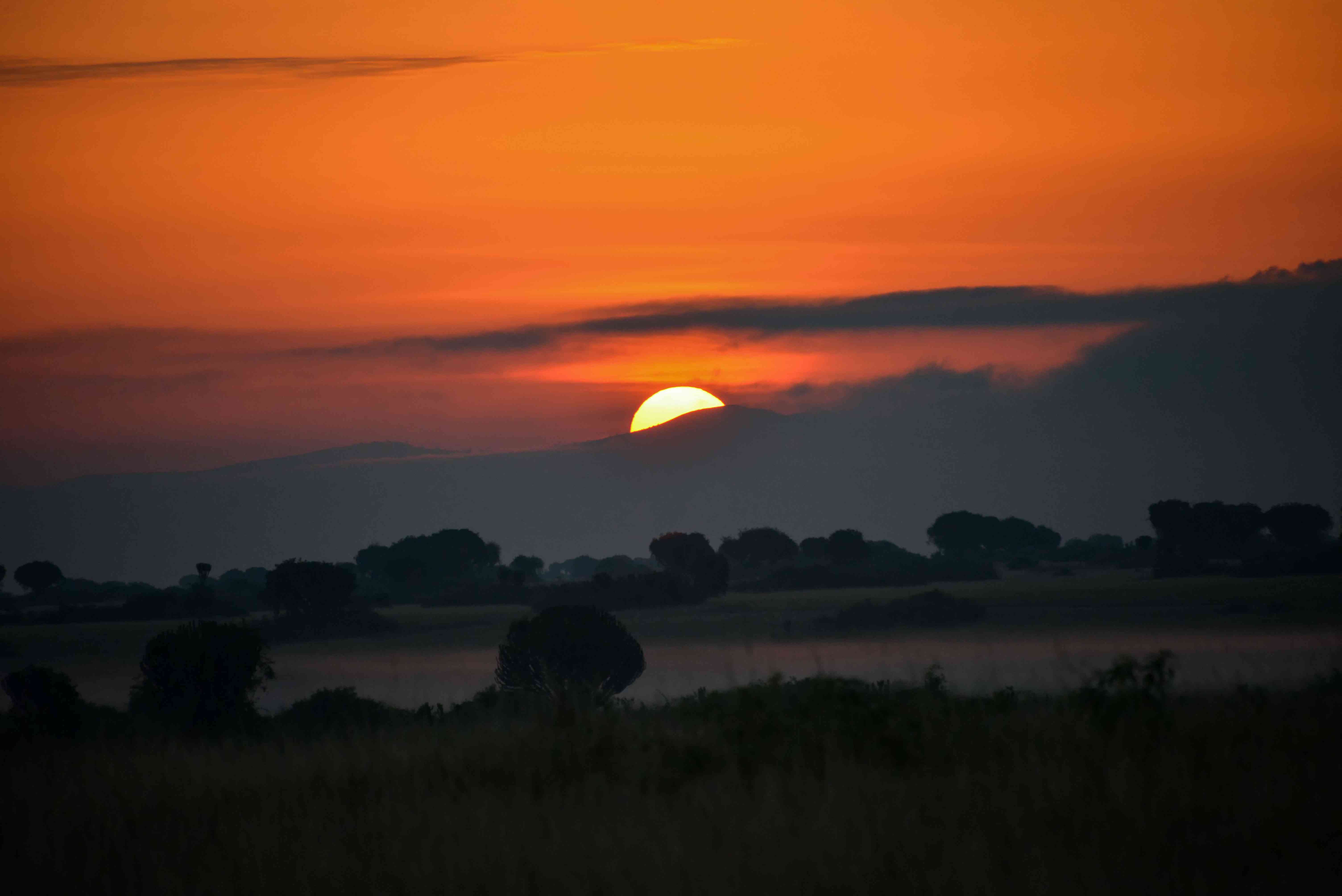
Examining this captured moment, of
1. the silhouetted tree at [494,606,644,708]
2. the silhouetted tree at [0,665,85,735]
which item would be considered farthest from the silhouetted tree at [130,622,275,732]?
the silhouetted tree at [494,606,644,708]

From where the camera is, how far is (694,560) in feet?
333

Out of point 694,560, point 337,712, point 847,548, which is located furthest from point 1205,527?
point 337,712

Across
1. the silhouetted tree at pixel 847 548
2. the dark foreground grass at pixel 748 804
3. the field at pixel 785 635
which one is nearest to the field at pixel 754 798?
the dark foreground grass at pixel 748 804

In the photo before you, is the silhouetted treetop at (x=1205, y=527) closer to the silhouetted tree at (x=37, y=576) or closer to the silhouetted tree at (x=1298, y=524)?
the silhouetted tree at (x=1298, y=524)

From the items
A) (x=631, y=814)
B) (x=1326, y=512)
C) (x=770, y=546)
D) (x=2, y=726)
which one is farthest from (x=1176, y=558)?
(x=631, y=814)

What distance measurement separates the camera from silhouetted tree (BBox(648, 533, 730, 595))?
9656 cm

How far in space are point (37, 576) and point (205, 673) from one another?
135888mm

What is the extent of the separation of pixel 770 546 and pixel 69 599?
75.3 metres

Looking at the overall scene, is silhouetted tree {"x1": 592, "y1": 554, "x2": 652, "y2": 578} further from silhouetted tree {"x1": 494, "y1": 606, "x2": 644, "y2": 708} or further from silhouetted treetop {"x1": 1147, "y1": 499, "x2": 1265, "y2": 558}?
silhouetted tree {"x1": 494, "y1": 606, "x2": 644, "y2": 708}

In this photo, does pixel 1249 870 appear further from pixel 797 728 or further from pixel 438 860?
pixel 438 860

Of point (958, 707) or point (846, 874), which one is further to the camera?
point (958, 707)

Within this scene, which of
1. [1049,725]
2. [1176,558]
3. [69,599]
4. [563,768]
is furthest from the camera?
[69,599]

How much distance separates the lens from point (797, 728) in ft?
37.2

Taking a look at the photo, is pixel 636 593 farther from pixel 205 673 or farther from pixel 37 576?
pixel 37 576
